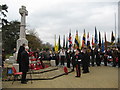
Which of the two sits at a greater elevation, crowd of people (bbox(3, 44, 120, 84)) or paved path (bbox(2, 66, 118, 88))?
crowd of people (bbox(3, 44, 120, 84))

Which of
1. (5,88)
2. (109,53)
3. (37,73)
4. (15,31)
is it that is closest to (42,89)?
(5,88)

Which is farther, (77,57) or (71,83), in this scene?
(77,57)

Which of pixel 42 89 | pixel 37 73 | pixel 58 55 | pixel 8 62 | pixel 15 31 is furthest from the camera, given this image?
pixel 15 31

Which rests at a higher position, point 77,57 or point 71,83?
point 77,57

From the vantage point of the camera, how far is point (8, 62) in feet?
55.8

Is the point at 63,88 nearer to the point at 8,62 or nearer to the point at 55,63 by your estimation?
the point at 55,63

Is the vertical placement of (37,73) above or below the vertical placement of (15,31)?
below

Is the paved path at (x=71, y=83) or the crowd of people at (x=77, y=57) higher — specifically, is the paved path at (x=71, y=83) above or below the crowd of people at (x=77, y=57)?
below

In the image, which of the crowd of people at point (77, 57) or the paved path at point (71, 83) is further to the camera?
the crowd of people at point (77, 57)

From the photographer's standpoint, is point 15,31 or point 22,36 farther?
point 15,31

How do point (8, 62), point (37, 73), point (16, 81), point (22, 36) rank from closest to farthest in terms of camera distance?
point (16, 81), point (37, 73), point (22, 36), point (8, 62)

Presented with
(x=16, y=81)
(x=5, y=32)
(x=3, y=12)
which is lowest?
(x=16, y=81)

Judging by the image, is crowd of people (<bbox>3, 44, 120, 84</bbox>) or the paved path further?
crowd of people (<bbox>3, 44, 120, 84</bbox>)

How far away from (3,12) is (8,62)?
2574cm
